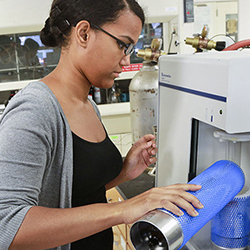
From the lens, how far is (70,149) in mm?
759

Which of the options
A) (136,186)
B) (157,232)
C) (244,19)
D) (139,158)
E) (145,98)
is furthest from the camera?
(244,19)

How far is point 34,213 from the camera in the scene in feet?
1.98

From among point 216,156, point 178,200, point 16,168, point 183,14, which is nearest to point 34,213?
point 16,168

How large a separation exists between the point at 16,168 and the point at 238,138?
0.46 metres

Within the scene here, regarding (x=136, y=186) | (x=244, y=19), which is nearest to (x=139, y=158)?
(x=136, y=186)

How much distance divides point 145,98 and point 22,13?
0.89 m

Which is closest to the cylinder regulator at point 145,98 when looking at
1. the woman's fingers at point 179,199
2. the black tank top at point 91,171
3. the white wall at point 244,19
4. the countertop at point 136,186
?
the countertop at point 136,186

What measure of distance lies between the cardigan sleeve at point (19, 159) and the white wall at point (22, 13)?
4.30ft

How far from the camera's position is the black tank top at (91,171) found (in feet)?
2.66

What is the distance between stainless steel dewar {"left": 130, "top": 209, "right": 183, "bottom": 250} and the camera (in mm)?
555

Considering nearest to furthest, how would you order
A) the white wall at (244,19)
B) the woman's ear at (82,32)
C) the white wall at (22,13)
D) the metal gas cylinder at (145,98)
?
1. the woman's ear at (82,32)
2. the metal gas cylinder at (145,98)
3. the white wall at (22,13)
4. the white wall at (244,19)

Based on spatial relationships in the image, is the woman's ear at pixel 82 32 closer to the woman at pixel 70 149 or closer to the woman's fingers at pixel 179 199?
the woman at pixel 70 149

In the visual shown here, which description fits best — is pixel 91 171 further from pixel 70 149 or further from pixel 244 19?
pixel 244 19

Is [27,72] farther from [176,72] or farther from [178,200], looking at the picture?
[178,200]
